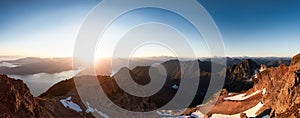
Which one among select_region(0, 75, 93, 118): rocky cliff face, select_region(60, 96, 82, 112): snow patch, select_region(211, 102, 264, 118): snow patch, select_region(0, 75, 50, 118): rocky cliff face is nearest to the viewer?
select_region(0, 75, 93, 118): rocky cliff face

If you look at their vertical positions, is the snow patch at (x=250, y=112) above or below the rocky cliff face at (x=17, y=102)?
below

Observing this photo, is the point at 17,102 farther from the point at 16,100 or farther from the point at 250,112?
the point at 250,112

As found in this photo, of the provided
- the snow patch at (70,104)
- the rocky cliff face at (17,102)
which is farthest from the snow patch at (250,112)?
the rocky cliff face at (17,102)

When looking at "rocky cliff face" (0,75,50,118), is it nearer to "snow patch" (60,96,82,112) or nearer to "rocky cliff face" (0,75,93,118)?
"rocky cliff face" (0,75,93,118)

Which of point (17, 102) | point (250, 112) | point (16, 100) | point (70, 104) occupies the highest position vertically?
point (16, 100)

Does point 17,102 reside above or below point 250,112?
above

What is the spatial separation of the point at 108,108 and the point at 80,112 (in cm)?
2083

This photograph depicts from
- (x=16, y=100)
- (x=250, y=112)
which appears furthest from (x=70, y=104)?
(x=250, y=112)

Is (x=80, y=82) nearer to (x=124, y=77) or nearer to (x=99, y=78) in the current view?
(x=99, y=78)

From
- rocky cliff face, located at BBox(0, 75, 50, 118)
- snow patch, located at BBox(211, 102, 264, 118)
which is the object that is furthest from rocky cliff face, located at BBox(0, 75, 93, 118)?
snow patch, located at BBox(211, 102, 264, 118)

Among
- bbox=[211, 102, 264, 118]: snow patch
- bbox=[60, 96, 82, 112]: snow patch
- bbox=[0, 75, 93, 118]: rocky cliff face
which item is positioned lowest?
bbox=[211, 102, 264, 118]: snow patch

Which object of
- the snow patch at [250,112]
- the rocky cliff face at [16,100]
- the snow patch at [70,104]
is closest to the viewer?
the rocky cliff face at [16,100]

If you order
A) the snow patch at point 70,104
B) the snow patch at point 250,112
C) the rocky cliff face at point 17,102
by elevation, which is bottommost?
the snow patch at point 250,112

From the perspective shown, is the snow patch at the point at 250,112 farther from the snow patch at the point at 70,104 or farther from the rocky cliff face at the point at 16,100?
the rocky cliff face at the point at 16,100
